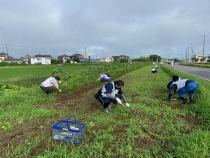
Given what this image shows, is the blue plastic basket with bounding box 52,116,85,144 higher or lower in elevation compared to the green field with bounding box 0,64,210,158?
higher

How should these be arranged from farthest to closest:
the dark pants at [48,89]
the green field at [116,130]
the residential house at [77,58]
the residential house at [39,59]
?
1. the residential house at [77,58]
2. the residential house at [39,59]
3. the dark pants at [48,89]
4. the green field at [116,130]

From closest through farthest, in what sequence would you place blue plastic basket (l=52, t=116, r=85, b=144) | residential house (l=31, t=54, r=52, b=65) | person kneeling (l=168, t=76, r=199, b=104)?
blue plastic basket (l=52, t=116, r=85, b=144) → person kneeling (l=168, t=76, r=199, b=104) → residential house (l=31, t=54, r=52, b=65)

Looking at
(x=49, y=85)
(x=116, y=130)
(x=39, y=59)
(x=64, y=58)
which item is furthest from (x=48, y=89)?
(x=64, y=58)

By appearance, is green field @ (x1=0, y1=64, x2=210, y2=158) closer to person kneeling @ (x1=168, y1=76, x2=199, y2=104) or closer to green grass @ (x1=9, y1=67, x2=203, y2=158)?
green grass @ (x1=9, y1=67, x2=203, y2=158)

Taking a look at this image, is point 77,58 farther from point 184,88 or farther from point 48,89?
point 184,88

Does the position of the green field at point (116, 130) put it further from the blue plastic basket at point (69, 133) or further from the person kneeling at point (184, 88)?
the person kneeling at point (184, 88)

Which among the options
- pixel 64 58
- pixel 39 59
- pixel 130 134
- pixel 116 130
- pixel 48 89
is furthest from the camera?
pixel 64 58

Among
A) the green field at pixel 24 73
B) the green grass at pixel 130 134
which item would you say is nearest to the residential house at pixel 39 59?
the green field at pixel 24 73

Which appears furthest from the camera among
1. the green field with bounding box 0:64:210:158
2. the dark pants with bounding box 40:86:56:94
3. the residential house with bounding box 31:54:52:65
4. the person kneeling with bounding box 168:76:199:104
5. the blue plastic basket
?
the residential house with bounding box 31:54:52:65

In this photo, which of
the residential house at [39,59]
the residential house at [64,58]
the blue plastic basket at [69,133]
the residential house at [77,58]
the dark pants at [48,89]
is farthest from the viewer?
the residential house at [77,58]

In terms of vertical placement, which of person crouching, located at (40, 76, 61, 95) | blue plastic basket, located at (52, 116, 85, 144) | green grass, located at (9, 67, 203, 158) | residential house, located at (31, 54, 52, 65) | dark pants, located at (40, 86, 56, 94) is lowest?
green grass, located at (9, 67, 203, 158)

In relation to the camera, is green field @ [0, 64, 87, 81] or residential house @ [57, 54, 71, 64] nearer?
green field @ [0, 64, 87, 81]

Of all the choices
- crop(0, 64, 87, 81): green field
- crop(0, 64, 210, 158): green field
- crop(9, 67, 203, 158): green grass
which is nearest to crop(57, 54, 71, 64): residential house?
crop(0, 64, 87, 81): green field

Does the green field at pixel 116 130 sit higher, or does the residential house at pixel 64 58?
the residential house at pixel 64 58
